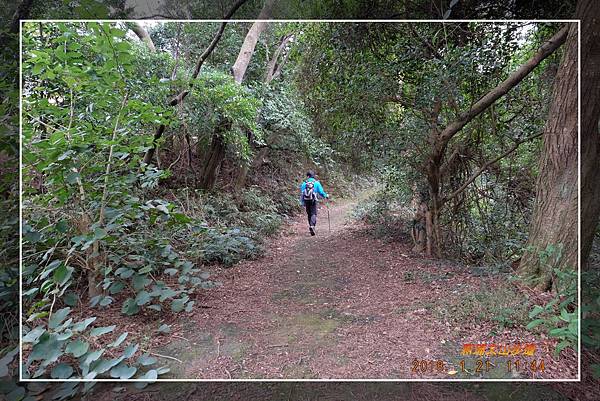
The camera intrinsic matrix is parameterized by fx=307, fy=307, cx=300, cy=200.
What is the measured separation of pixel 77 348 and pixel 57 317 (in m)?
0.15

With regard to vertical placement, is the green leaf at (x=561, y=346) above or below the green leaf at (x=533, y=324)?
below

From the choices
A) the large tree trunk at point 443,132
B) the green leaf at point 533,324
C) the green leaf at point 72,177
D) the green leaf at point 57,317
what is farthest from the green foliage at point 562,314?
the green leaf at point 72,177

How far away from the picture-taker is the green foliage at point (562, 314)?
1204 millimetres

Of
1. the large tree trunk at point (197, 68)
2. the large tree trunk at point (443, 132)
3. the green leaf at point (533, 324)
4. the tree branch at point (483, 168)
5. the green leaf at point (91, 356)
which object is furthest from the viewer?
the tree branch at point (483, 168)

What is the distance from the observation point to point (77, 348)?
1128 mm

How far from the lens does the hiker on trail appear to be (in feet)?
5.03

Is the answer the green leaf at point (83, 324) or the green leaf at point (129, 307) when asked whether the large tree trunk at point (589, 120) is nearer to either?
the green leaf at point (129, 307)

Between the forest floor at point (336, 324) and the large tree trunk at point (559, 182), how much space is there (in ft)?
0.90

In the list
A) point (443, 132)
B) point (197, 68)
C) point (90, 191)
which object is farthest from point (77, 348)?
point (443, 132)

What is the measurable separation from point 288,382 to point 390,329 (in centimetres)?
46

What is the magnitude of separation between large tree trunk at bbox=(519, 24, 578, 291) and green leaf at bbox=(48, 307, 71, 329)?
195cm

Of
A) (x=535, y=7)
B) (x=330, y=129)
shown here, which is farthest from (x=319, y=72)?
(x=535, y=7)
